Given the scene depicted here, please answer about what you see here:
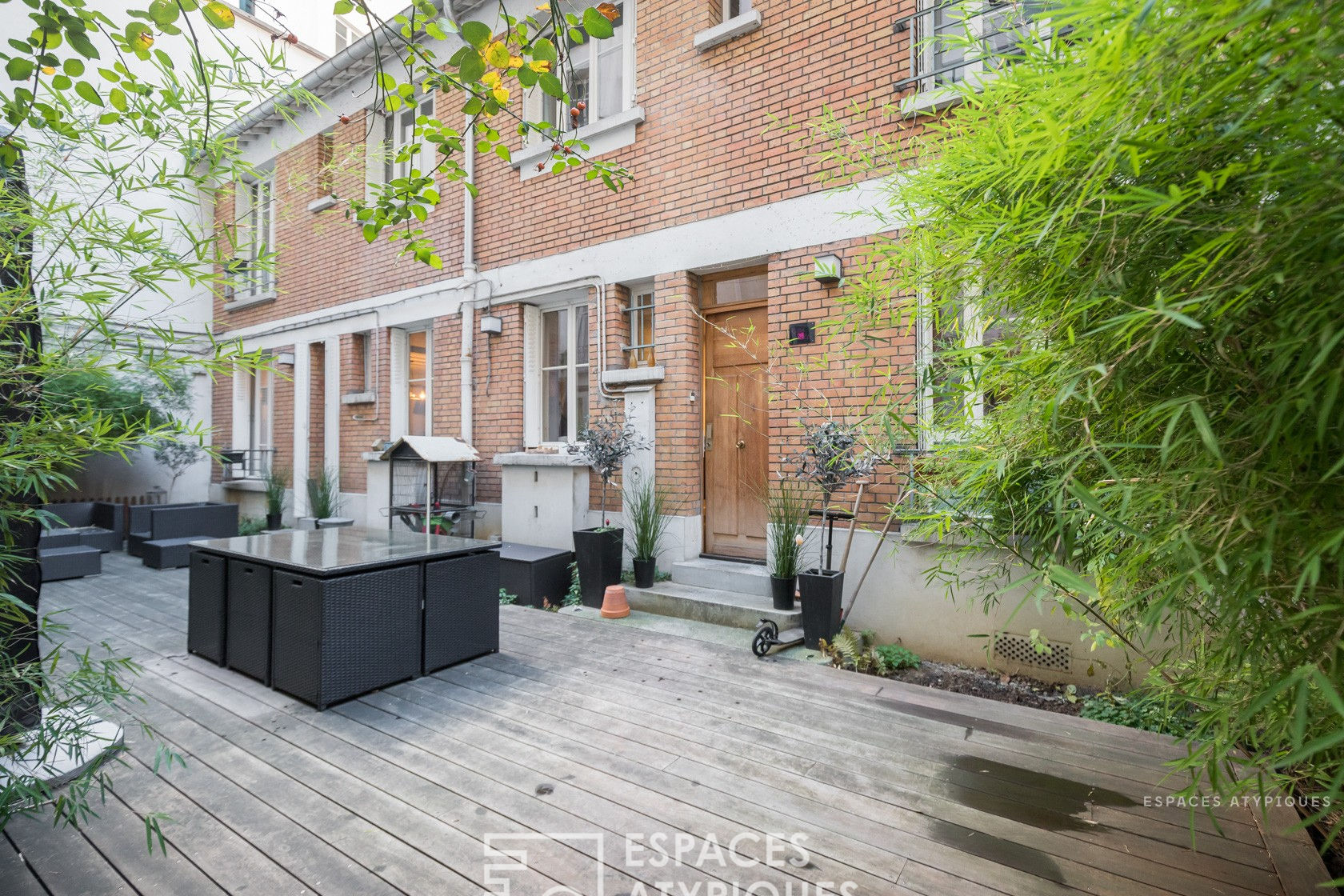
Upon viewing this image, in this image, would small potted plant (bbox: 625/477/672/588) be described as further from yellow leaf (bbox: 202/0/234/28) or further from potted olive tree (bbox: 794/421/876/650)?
yellow leaf (bbox: 202/0/234/28)

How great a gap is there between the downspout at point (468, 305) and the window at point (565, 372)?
754 mm

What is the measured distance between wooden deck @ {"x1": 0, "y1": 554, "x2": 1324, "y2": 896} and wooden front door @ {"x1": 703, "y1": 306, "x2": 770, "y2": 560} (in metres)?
1.77

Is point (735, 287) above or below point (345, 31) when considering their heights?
below

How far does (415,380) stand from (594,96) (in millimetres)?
3682

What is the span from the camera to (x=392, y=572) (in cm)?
300

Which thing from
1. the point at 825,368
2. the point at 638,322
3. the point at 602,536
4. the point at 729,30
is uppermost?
the point at 729,30

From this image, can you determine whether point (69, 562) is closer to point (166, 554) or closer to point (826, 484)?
point (166, 554)

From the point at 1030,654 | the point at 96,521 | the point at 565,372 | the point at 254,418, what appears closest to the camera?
the point at 1030,654

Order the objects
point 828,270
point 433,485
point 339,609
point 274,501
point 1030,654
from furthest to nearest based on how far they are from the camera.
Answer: point 274,501 → point 433,485 → point 828,270 → point 1030,654 → point 339,609

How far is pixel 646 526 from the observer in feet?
15.2

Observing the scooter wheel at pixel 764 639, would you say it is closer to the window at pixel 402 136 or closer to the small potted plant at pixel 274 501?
the window at pixel 402 136

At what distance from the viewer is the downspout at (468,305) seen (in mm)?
6027

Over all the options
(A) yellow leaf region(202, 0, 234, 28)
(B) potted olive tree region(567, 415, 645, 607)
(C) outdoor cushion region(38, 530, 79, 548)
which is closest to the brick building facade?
(B) potted olive tree region(567, 415, 645, 607)

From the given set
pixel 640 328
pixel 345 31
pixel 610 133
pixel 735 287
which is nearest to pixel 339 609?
pixel 640 328
